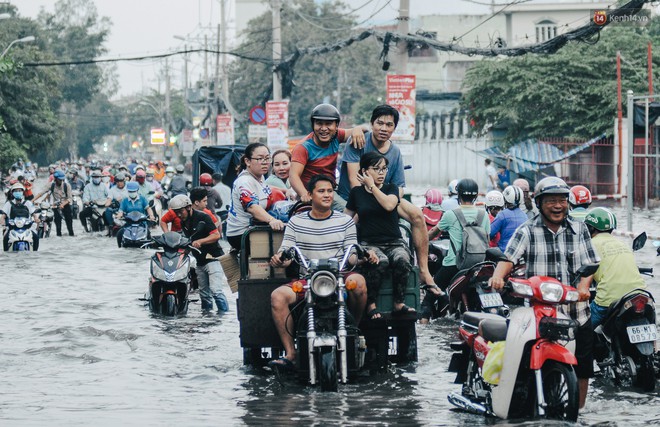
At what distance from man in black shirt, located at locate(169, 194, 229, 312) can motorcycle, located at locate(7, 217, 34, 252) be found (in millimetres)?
10844

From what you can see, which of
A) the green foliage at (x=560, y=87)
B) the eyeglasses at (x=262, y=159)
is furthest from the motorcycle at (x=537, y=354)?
the green foliage at (x=560, y=87)

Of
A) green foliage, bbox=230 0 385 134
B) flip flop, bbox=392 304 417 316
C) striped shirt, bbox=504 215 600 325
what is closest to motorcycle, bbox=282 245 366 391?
flip flop, bbox=392 304 417 316

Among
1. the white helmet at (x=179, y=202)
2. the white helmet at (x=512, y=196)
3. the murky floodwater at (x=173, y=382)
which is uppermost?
the white helmet at (x=512, y=196)

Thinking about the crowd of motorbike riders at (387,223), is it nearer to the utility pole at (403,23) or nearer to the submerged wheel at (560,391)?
the submerged wheel at (560,391)

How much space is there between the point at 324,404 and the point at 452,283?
3.92 meters

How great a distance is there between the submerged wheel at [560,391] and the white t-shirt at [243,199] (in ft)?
13.7

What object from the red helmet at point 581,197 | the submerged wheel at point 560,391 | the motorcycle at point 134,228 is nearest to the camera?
the submerged wheel at point 560,391

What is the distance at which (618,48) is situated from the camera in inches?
1850

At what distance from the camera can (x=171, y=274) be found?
14375 mm

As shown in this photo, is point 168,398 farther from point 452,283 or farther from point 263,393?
point 452,283

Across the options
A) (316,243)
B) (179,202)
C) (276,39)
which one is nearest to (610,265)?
(316,243)

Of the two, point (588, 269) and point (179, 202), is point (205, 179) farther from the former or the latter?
point (588, 269)

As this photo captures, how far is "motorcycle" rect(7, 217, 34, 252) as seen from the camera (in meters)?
24.8

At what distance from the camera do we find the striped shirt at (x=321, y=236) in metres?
9.66
